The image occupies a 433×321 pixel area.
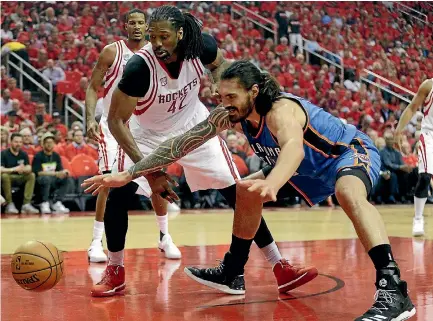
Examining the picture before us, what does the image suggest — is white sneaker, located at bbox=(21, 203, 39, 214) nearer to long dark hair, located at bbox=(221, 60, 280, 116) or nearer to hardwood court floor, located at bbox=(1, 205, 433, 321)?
hardwood court floor, located at bbox=(1, 205, 433, 321)

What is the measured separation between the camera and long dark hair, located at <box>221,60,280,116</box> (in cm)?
461

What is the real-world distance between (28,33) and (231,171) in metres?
13.4

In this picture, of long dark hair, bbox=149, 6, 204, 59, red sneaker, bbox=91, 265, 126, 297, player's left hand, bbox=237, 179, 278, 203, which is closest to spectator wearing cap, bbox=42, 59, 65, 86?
long dark hair, bbox=149, 6, 204, 59

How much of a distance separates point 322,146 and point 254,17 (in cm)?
1821

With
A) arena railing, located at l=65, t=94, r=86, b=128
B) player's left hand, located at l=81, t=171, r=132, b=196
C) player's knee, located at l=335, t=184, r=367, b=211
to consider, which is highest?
arena railing, located at l=65, t=94, r=86, b=128

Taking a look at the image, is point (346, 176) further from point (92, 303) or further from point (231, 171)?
point (92, 303)

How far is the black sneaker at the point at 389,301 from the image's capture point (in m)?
4.24

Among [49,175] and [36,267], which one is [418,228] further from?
[49,175]

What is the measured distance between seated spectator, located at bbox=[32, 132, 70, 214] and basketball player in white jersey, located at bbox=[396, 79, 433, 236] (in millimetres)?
6756

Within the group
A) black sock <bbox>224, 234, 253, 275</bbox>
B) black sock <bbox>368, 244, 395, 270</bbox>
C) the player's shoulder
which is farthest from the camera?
the player's shoulder

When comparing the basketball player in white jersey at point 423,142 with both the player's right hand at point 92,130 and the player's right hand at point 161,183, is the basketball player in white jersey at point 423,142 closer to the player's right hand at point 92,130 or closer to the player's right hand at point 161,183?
the player's right hand at point 92,130

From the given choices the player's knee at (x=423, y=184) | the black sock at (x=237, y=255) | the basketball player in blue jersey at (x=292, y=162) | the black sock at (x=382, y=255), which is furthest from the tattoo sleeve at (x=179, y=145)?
the player's knee at (x=423, y=184)

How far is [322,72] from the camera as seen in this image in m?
20.7

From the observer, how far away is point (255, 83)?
15.3 feet
